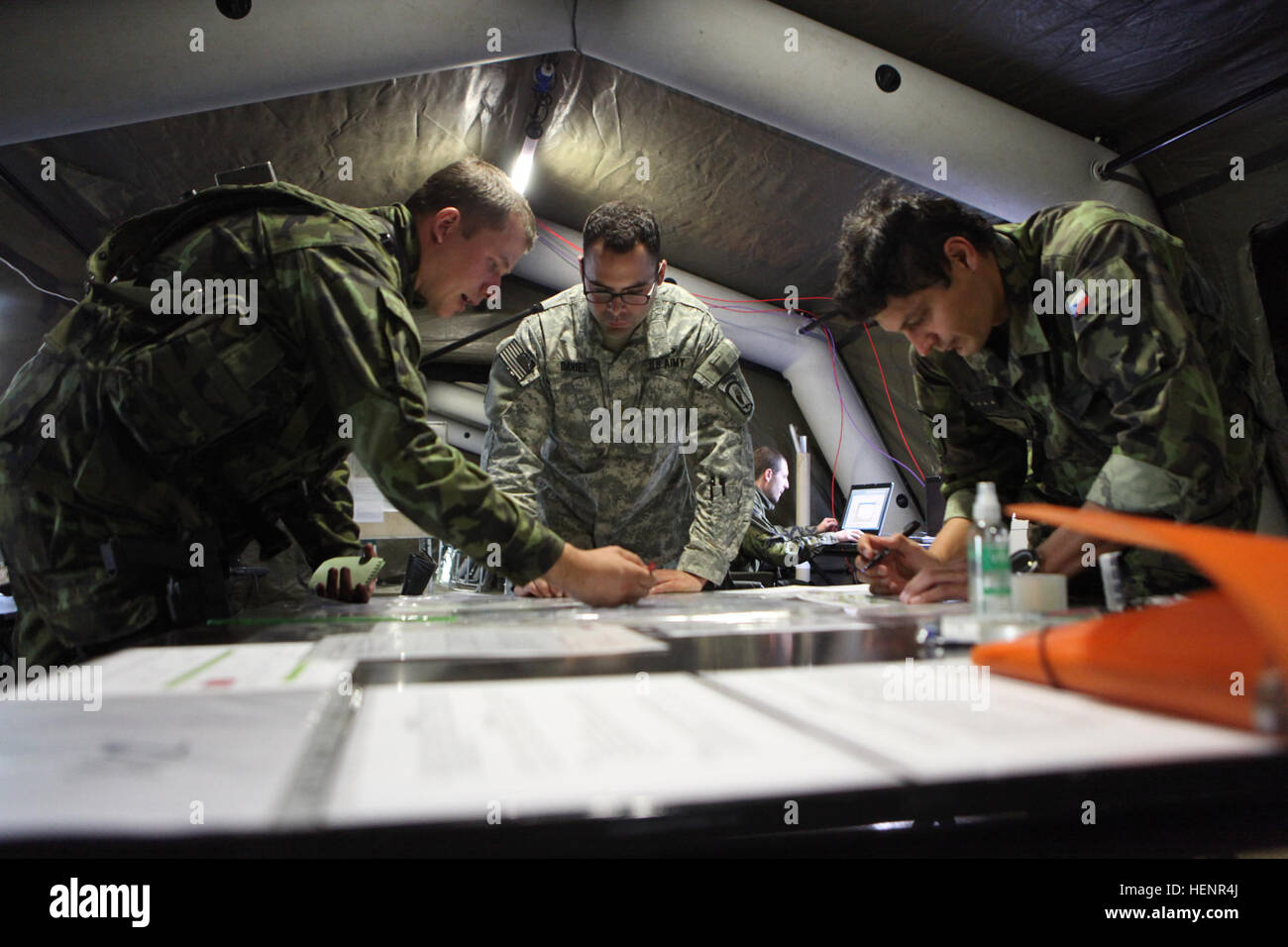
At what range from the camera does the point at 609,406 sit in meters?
2.38

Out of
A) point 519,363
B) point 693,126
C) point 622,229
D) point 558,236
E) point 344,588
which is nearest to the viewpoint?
point 344,588

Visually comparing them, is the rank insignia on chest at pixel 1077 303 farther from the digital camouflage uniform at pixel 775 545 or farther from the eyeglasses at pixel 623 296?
the digital camouflage uniform at pixel 775 545

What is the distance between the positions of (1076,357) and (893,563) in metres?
0.54

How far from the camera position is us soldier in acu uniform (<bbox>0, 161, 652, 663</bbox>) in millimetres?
1212

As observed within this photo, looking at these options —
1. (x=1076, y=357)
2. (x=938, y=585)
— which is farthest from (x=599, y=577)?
(x=1076, y=357)

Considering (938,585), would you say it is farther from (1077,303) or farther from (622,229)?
(622,229)

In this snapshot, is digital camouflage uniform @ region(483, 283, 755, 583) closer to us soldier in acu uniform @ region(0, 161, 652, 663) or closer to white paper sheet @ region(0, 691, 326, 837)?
us soldier in acu uniform @ region(0, 161, 652, 663)

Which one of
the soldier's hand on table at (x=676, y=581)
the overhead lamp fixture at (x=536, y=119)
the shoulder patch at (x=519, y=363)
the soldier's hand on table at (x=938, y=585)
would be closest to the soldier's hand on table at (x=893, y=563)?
the soldier's hand on table at (x=938, y=585)

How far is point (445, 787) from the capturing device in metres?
0.38

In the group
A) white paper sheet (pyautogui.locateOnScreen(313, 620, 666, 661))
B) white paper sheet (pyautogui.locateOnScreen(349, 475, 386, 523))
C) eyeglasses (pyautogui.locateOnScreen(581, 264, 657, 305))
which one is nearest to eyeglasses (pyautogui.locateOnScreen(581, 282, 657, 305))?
eyeglasses (pyautogui.locateOnScreen(581, 264, 657, 305))

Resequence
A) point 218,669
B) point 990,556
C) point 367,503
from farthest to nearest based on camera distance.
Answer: point 367,503, point 990,556, point 218,669
